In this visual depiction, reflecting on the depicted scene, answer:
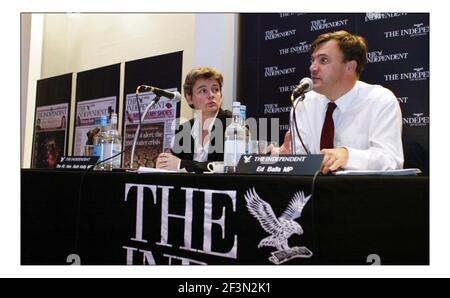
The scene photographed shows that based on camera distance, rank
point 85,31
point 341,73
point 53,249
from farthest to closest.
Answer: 1. point 85,31
2. point 341,73
3. point 53,249

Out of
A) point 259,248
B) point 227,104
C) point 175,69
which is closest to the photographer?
point 259,248

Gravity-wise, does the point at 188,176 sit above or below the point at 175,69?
below

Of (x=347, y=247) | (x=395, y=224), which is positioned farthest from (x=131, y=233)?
(x=395, y=224)

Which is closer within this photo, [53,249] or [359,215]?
[359,215]

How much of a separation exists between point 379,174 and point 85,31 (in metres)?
3.81

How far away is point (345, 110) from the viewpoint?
1.82 metres

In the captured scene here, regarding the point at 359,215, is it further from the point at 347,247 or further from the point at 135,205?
the point at 135,205

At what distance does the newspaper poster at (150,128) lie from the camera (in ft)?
11.3

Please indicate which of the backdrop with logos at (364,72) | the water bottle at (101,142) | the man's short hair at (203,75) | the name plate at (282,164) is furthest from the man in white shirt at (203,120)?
the name plate at (282,164)

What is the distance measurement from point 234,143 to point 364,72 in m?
1.48

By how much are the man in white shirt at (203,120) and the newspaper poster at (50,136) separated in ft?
7.73

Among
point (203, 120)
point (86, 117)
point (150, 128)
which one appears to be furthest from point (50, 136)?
point (203, 120)

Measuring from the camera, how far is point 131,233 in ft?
4.22

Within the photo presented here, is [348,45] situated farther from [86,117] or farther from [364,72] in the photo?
[86,117]
